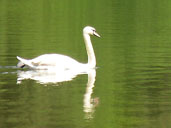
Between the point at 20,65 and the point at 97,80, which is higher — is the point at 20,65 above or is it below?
above

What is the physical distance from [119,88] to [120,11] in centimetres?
3021

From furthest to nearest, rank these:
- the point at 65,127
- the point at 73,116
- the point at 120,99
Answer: the point at 120,99 < the point at 73,116 < the point at 65,127

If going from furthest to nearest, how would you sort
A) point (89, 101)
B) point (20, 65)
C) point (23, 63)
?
1. point (20, 65)
2. point (23, 63)
3. point (89, 101)

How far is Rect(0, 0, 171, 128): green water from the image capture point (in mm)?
12156

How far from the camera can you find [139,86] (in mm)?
15516

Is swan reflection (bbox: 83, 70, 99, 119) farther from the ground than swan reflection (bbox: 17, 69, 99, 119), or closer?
closer

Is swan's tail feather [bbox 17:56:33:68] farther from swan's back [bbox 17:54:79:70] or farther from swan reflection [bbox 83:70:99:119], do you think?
swan reflection [bbox 83:70:99:119]

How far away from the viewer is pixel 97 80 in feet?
54.5

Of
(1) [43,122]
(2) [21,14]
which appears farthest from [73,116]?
(2) [21,14]

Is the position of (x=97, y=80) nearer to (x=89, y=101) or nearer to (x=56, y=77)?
(x=56, y=77)

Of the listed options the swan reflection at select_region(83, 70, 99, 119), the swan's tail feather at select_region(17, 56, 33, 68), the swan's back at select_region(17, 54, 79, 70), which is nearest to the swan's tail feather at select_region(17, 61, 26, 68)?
the swan's tail feather at select_region(17, 56, 33, 68)

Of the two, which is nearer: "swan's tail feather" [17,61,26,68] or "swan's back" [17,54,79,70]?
"swan's back" [17,54,79,70]

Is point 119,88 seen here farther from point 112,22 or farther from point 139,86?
point 112,22

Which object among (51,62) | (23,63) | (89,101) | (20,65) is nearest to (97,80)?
(51,62)
